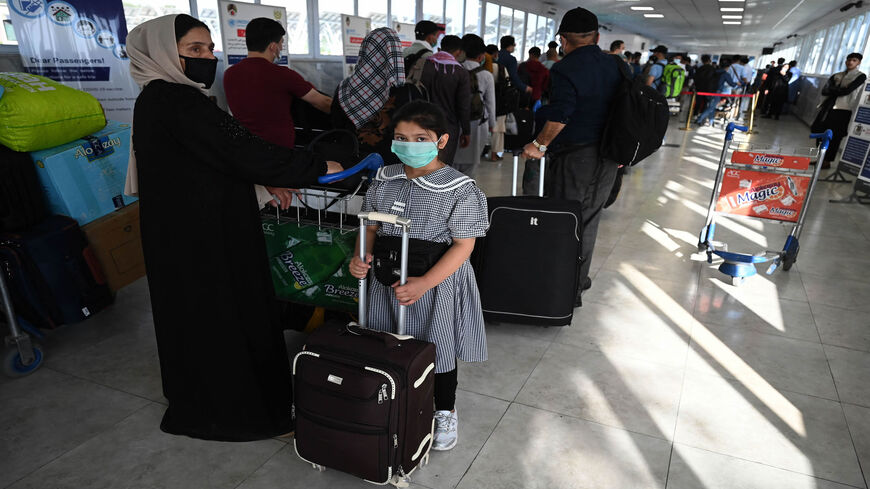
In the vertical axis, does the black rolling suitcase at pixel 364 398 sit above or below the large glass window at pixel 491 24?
below

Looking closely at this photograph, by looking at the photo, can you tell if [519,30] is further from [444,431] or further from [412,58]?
[444,431]

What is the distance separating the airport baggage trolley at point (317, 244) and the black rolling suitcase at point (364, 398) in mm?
446

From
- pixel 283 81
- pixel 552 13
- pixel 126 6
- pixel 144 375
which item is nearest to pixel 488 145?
pixel 126 6

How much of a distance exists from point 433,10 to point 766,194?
33.3 ft

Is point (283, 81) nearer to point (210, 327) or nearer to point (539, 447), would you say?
point (210, 327)

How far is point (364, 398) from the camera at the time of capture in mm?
1516

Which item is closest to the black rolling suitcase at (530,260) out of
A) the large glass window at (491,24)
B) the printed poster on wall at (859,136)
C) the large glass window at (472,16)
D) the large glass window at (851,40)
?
the printed poster on wall at (859,136)

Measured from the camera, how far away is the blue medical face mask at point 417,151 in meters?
1.59

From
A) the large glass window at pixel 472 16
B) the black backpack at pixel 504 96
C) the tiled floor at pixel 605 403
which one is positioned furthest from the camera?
the large glass window at pixel 472 16

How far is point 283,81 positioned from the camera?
282 cm

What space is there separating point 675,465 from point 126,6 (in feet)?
21.0

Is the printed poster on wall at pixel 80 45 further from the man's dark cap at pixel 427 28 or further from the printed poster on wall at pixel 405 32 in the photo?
the printed poster on wall at pixel 405 32

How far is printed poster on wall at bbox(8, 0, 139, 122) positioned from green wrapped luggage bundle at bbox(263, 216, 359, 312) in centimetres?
258

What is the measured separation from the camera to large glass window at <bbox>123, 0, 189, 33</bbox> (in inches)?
222
